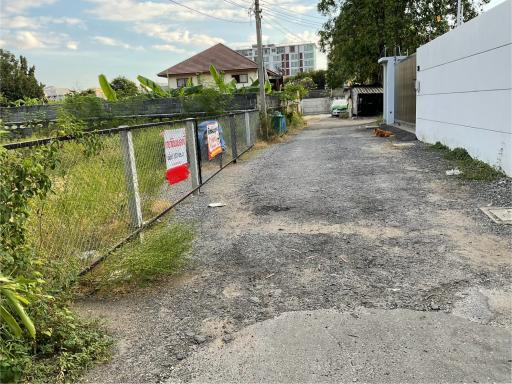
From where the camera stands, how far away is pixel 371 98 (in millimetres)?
37312

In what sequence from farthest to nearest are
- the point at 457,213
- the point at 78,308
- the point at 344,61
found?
the point at 344,61 < the point at 457,213 < the point at 78,308

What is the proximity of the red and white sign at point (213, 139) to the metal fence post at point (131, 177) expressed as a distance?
4653mm

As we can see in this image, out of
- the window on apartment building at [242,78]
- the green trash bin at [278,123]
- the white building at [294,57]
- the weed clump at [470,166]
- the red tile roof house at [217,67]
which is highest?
Answer: the white building at [294,57]

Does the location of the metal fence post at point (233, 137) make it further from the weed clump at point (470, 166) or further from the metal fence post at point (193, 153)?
the weed clump at point (470, 166)

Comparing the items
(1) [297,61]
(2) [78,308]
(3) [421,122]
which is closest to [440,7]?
→ (3) [421,122]

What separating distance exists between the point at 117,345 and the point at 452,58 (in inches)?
436

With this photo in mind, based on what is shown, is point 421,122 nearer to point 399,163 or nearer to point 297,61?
point 399,163

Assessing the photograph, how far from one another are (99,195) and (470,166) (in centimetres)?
740

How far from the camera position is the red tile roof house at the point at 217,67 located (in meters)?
48.8

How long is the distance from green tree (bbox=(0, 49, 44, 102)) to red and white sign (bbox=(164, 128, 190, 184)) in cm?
4483

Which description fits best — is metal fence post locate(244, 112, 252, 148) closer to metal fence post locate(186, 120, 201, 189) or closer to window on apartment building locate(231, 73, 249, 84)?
metal fence post locate(186, 120, 201, 189)

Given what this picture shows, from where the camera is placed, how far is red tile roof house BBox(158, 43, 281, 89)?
4881 centimetres

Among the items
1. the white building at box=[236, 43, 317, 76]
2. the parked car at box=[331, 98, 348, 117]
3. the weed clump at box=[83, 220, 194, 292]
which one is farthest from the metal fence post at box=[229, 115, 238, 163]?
the white building at box=[236, 43, 317, 76]

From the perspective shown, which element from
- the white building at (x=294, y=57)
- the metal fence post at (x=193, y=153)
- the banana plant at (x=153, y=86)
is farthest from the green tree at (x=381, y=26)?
the white building at (x=294, y=57)
